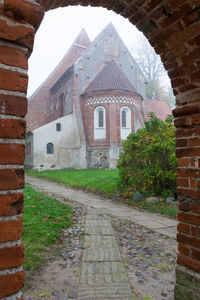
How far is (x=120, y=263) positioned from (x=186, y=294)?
1.06m

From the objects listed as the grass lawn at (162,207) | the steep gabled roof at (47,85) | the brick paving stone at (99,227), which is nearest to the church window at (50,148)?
the steep gabled roof at (47,85)

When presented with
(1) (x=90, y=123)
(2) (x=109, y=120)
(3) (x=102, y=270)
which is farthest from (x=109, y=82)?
(3) (x=102, y=270)

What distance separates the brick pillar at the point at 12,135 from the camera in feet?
3.10

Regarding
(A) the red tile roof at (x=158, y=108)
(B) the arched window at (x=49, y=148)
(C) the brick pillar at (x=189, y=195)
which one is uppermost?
(A) the red tile roof at (x=158, y=108)

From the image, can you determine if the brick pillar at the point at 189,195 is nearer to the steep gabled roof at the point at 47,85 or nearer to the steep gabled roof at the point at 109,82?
the steep gabled roof at the point at 109,82

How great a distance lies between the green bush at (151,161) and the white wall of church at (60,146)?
1250 cm

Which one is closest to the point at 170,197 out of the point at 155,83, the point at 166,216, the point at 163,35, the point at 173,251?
the point at 166,216

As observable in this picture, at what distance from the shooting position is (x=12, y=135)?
0.97 metres

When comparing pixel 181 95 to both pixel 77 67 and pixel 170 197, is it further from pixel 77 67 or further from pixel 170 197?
pixel 77 67

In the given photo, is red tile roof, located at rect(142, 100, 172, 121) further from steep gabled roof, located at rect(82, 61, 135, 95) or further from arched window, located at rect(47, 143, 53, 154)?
arched window, located at rect(47, 143, 53, 154)

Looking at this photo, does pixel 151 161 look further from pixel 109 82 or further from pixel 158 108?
pixel 158 108

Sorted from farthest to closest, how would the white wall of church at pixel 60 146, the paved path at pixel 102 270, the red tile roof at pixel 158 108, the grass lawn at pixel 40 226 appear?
the red tile roof at pixel 158 108, the white wall of church at pixel 60 146, the grass lawn at pixel 40 226, the paved path at pixel 102 270

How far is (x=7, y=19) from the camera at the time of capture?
981mm

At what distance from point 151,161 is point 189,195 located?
18.5ft
